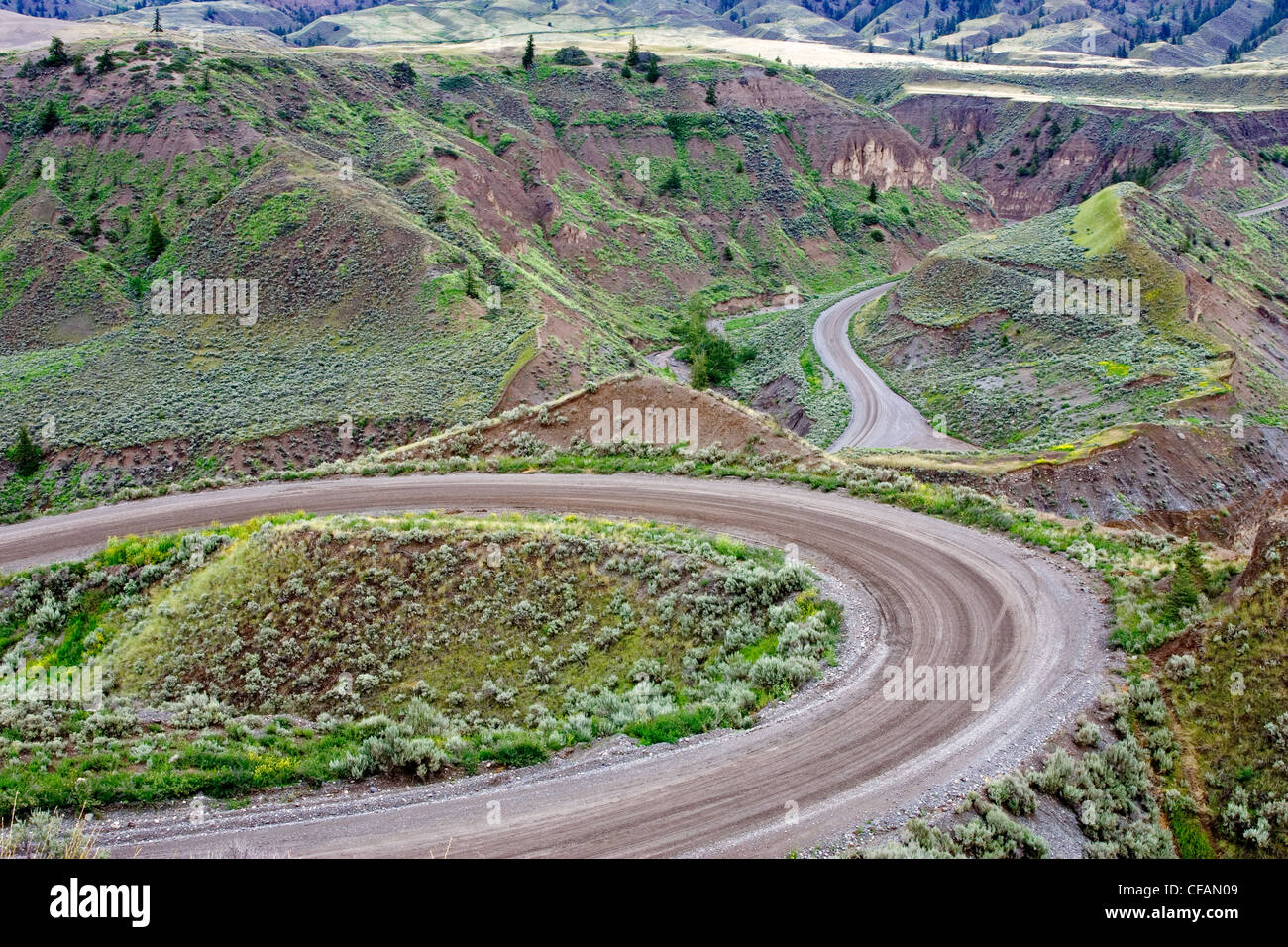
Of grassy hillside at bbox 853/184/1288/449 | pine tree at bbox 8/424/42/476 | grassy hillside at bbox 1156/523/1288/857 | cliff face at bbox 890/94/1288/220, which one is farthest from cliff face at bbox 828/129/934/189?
grassy hillside at bbox 1156/523/1288/857

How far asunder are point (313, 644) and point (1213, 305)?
59.6 m

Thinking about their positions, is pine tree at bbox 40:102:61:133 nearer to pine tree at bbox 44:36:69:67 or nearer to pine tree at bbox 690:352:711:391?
pine tree at bbox 44:36:69:67

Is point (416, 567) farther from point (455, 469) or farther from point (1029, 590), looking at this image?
point (1029, 590)

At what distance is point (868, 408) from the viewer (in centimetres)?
5422

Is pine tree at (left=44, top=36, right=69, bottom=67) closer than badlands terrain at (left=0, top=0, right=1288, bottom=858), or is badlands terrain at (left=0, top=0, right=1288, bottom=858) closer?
badlands terrain at (left=0, top=0, right=1288, bottom=858)

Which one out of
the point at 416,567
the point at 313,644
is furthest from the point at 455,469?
the point at 313,644

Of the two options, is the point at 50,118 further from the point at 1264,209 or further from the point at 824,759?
the point at 1264,209

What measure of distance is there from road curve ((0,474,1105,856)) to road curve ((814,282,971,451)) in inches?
1079

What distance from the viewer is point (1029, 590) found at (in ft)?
60.3

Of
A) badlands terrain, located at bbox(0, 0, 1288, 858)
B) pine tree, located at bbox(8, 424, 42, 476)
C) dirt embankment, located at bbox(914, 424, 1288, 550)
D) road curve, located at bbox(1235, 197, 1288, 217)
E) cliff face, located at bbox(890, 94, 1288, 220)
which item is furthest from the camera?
cliff face, located at bbox(890, 94, 1288, 220)

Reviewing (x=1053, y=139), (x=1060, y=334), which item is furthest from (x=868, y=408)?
(x=1053, y=139)

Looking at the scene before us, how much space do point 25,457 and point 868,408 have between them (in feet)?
162

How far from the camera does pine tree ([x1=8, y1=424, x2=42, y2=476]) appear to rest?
136ft

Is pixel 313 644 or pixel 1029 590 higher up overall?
pixel 1029 590
